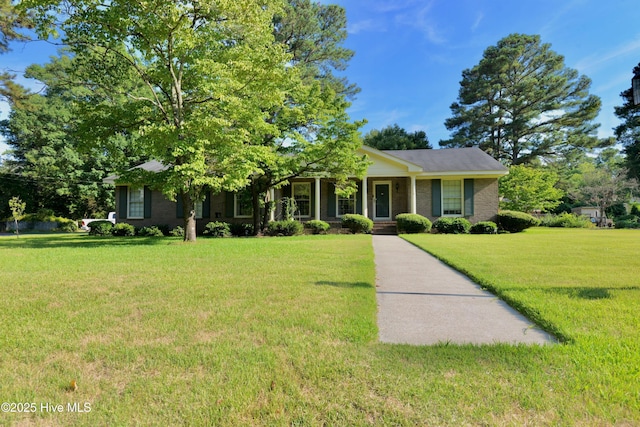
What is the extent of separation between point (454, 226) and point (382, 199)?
4390 mm

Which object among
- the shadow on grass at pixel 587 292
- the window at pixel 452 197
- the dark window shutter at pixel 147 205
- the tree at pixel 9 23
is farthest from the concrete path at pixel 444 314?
the dark window shutter at pixel 147 205

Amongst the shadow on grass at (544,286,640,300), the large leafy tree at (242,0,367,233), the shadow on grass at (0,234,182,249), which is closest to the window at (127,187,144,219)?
the shadow on grass at (0,234,182,249)

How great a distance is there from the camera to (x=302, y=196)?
19.5m

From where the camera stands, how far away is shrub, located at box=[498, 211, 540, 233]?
16.7 meters

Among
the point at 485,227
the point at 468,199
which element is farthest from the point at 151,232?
the point at 485,227

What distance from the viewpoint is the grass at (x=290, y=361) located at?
1.93 m

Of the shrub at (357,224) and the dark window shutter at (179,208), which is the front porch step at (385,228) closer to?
the shrub at (357,224)

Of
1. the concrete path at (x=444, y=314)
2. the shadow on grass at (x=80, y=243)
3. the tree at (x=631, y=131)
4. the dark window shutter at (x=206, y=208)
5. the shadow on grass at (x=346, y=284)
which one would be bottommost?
the concrete path at (x=444, y=314)

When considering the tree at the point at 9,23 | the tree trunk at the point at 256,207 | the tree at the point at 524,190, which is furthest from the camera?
the tree at the point at 524,190

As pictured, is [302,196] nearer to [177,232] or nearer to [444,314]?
[177,232]

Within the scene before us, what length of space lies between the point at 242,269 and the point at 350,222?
10615 millimetres

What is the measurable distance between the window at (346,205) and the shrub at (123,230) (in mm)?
11661

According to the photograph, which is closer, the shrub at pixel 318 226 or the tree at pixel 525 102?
the shrub at pixel 318 226

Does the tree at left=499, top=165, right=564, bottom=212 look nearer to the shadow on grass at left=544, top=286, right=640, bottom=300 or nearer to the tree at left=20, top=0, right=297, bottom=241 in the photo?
the tree at left=20, top=0, right=297, bottom=241
